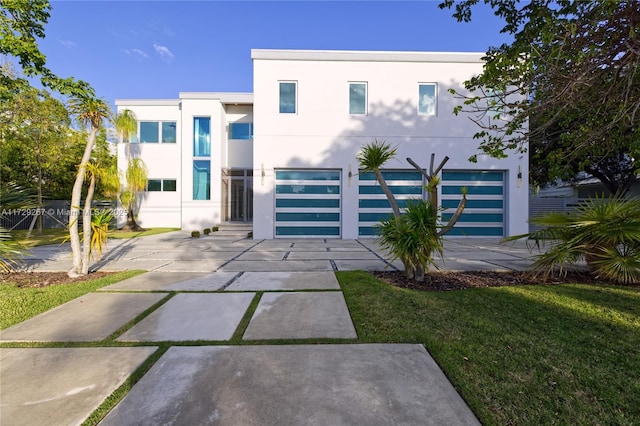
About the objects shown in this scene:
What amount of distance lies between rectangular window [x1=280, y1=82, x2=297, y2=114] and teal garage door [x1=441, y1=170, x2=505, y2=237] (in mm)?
6974

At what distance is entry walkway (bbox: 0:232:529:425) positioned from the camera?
1.74 m

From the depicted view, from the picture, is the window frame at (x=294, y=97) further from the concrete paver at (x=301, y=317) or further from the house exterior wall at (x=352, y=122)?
the concrete paver at (x=301, y=317)

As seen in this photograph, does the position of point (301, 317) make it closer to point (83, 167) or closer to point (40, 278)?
point (83, 167)

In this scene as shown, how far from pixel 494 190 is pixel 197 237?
1284 cm

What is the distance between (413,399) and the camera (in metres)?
1.86

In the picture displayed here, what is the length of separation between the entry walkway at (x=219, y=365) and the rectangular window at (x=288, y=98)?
9024mm

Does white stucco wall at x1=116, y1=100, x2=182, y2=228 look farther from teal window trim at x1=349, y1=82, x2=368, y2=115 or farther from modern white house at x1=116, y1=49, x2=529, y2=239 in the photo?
teal window trim at x1=349, y1=82, x2=368, y2=115

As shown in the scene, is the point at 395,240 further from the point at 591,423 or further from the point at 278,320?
the point at 591,423

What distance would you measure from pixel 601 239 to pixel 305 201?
8.77 m

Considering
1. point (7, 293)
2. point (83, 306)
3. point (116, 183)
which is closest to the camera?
point (83, 306)

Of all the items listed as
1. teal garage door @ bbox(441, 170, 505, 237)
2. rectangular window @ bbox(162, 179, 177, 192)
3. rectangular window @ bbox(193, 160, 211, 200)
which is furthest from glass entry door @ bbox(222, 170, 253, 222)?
teal garage door @ bbox(441, 170, 505, 237)

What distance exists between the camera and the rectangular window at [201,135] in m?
15.2

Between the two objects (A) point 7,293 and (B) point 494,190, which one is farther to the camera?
(B) point 494,190

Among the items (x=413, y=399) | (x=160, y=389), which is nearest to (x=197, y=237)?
(x=160, y=389)
